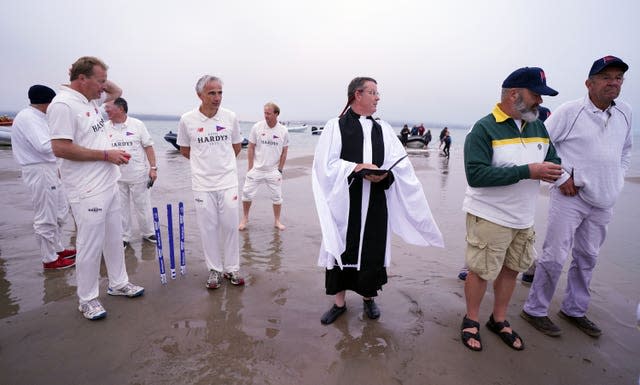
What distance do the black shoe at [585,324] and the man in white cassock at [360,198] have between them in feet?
→ 5.30

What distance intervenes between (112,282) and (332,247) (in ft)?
8.06

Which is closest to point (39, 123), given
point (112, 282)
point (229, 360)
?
point (112, 282)

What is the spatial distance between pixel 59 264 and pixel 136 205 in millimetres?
1289

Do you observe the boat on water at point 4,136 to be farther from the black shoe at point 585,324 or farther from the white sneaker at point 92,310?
the black shoe at point 585,324

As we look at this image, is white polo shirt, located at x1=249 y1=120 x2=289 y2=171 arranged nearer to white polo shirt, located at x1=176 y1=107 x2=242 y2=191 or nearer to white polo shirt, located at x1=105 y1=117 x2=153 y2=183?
white polo shirt, located at x1=105 y1=117 x2=153 y2=183

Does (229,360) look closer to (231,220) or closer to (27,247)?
(231,220)

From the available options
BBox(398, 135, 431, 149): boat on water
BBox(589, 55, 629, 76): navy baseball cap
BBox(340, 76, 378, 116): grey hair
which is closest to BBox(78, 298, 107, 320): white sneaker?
BBox(340, 76, 378, 116): grey hair

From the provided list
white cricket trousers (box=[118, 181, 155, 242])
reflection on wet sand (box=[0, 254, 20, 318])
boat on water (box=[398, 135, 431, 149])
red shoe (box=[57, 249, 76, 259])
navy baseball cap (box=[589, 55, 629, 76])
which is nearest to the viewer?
navy baseball cap (box=[589, 55, 629, 76])

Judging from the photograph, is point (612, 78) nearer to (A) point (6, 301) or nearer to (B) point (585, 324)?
(B) point (585, 324)

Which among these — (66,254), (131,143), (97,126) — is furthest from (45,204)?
(97,126)

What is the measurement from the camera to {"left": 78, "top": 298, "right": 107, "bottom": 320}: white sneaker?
307 centimetres

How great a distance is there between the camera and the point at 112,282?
349 centimetres

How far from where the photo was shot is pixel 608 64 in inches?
110

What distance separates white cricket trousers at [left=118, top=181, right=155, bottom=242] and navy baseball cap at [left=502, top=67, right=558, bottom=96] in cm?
509
